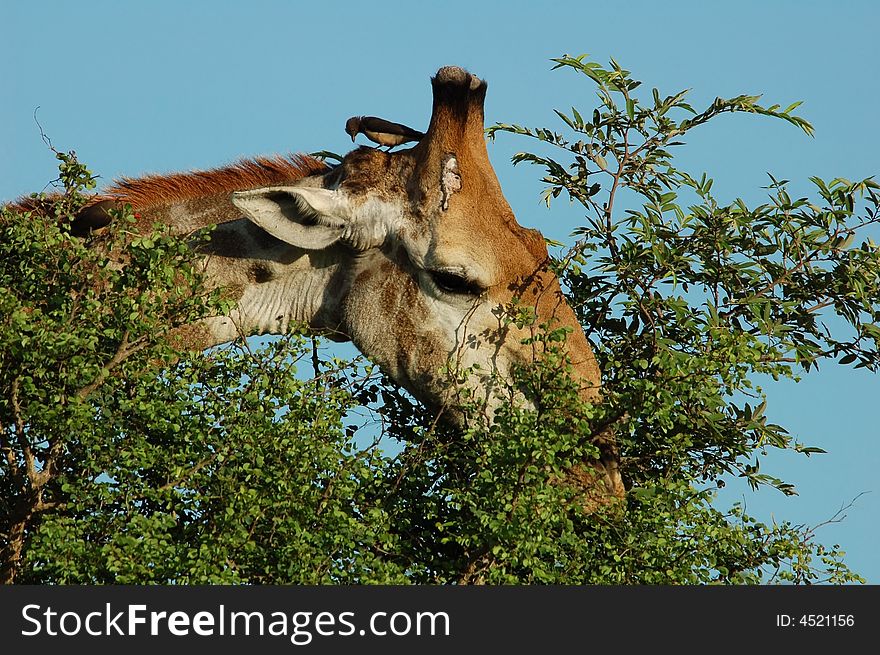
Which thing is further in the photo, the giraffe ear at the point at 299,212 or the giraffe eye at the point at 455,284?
the giraffe ear at the point at 299,212

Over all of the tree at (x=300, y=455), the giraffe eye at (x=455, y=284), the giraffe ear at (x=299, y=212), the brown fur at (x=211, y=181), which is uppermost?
the brown fur at (x=211, y=181)

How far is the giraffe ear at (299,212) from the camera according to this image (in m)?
9.83

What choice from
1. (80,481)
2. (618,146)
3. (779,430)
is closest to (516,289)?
(618,146)

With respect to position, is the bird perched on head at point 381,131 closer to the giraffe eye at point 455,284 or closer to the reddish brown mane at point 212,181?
the reddish brown mane at point 212,181

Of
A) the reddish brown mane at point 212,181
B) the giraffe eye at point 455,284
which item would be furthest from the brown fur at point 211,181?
the giraffe eye at point 455,284

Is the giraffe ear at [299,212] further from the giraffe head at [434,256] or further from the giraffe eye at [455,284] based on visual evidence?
the giraffe eye at [455,284]

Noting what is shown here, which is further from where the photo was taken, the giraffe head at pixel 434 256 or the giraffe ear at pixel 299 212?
the giraffe ear at pixel 299 212

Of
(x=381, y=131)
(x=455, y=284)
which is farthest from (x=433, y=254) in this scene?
(x=381, y=131)

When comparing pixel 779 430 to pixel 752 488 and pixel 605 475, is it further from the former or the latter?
pixel 605 475

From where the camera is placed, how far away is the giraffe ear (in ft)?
32.2

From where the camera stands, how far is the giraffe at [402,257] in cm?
966

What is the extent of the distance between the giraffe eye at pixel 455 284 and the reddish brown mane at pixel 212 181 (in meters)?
1.56

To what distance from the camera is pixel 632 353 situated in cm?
977

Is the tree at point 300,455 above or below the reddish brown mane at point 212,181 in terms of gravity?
below
